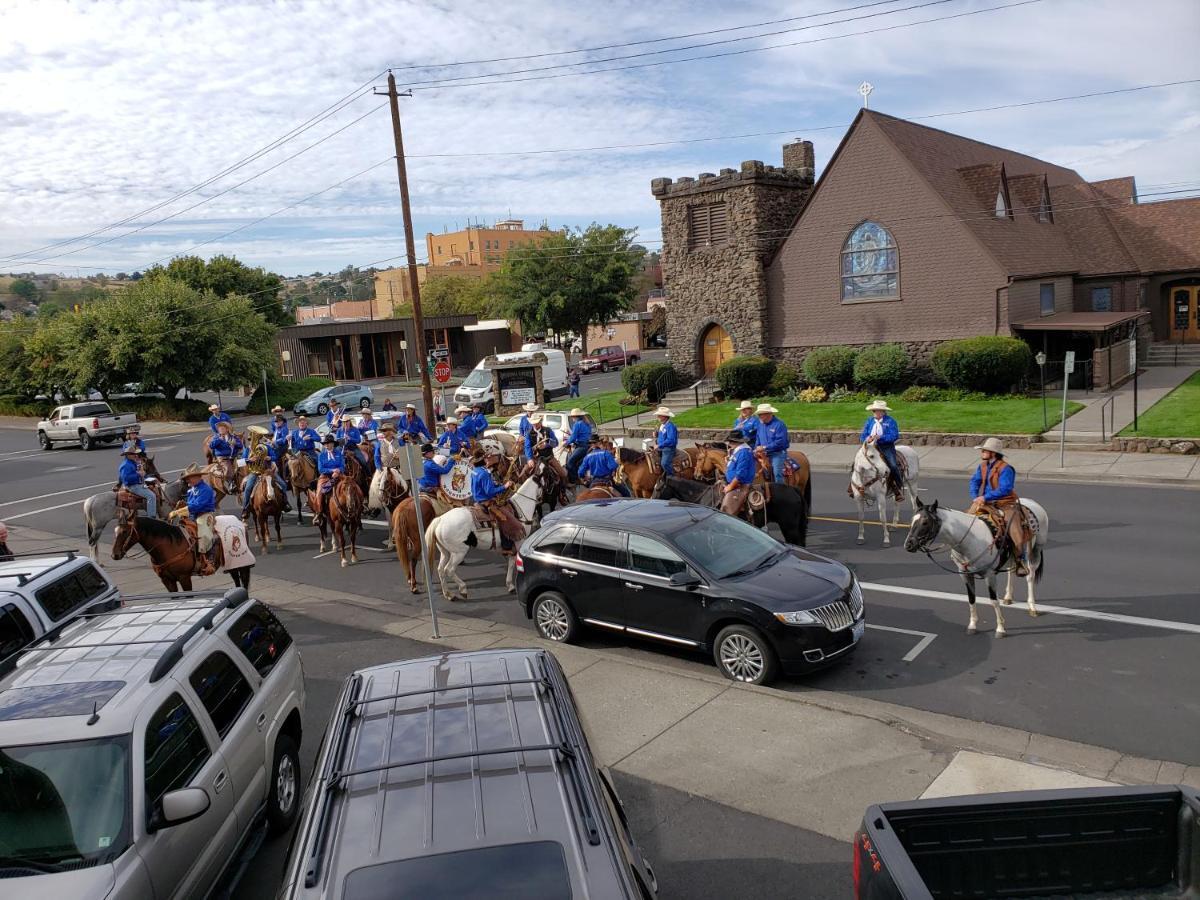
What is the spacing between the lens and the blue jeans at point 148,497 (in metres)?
17.3

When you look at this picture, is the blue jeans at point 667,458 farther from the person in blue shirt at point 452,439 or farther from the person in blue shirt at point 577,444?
the person in blue shirt at point 452,439

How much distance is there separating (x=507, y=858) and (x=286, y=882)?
3.31ft

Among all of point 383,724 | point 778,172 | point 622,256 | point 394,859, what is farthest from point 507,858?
point 622,256

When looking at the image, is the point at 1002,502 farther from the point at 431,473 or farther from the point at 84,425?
the point at 84,425

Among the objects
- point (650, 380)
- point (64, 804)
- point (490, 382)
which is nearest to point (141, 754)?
point (64, 804)

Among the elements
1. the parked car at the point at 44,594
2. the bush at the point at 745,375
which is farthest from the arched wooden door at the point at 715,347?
the parked car at the point at 44,594

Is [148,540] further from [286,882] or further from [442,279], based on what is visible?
[442,279]

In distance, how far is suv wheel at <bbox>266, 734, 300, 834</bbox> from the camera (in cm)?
712

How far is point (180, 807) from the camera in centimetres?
509

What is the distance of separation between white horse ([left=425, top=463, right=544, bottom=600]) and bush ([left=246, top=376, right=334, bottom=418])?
131 feet

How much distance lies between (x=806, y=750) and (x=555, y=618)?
13.6 feet

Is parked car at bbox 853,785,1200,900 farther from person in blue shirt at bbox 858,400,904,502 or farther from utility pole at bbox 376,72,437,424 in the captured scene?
utility pole at bbox 376,72,437,424


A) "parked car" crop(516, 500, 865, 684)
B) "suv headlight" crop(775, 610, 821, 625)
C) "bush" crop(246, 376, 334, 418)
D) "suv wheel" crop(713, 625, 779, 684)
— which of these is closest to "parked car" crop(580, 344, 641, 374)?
"bush" crop(246, 376, 334, 418)

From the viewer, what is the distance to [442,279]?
290ft
